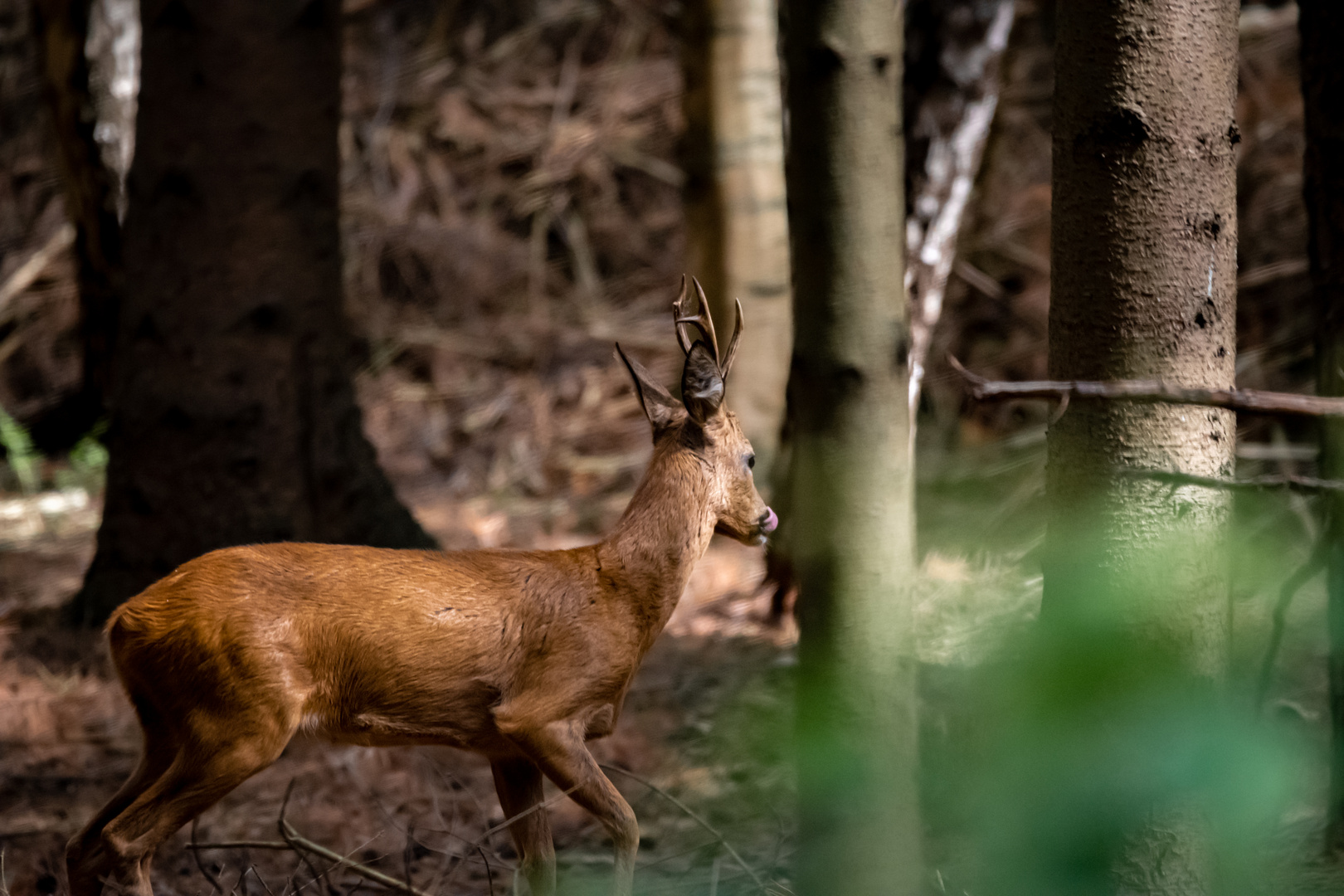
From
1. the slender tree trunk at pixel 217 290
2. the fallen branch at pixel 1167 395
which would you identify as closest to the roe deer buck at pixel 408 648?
the fallen branch at pixel 1167 395

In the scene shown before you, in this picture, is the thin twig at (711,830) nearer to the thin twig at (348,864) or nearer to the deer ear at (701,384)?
the thin twig at (348,864)

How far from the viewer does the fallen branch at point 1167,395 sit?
159 cm

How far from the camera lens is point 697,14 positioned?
655cm

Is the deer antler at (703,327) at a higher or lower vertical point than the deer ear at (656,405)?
higher

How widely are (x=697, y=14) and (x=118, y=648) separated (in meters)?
4.70

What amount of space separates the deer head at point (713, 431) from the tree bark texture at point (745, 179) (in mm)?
3252

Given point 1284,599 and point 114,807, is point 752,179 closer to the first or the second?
point 114,807

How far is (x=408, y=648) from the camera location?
9.45 feet

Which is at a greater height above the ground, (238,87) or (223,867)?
(238,87)

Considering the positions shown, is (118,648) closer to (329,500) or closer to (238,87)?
(329,500)

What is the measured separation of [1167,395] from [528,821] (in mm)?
2128

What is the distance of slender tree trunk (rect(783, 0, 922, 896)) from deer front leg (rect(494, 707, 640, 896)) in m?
0.41

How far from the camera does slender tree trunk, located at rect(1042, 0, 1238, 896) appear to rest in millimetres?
2377

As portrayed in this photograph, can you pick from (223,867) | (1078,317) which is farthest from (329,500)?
(1078,317)
